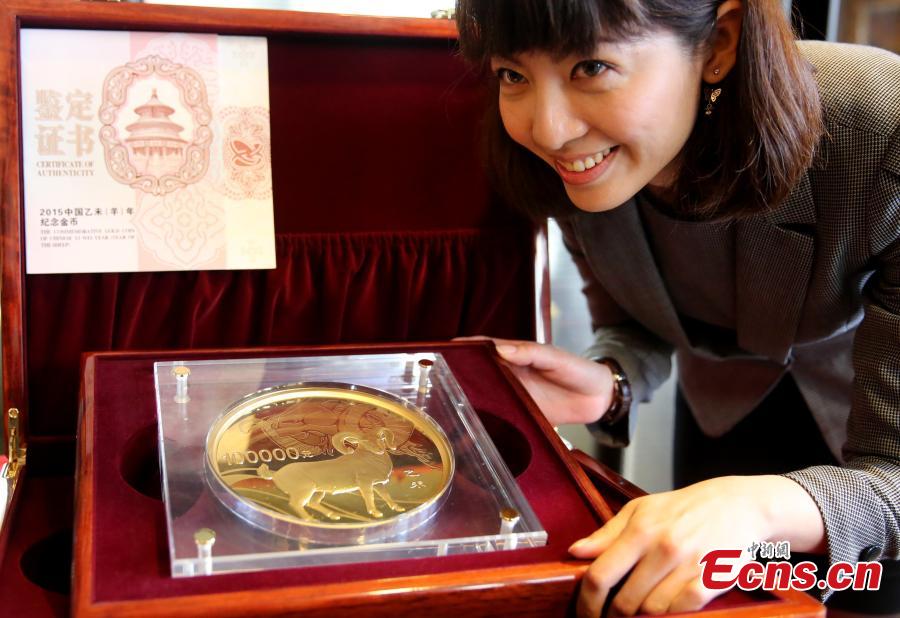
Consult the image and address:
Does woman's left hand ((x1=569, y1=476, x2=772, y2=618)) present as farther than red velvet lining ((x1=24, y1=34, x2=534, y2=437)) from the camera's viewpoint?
No

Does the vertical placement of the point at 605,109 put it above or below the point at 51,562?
above

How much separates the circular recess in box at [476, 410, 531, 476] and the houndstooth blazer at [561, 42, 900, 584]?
227 mm

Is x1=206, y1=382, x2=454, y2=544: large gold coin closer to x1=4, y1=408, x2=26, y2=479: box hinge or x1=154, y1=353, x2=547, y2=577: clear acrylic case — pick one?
x1=154, y1=353, x2=547, y2=577: clear acrylic case

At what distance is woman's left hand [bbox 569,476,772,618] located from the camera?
0.61m

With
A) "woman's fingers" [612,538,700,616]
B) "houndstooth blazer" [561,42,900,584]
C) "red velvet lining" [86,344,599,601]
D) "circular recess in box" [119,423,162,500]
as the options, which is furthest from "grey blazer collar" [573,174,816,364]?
"circular recess in box" [119,423,162,500]

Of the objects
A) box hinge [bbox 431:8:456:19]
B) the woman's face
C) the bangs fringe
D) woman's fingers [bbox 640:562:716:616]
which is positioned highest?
box hinge [bbox 431:8:456:19]

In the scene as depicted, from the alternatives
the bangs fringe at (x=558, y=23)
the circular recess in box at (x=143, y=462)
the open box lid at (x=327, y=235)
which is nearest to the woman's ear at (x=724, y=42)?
the bangs fringe at (x=558, y=23)

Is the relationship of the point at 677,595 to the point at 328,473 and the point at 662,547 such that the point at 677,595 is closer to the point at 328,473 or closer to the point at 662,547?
the point at 662,547

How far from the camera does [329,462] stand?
Answer: 72cm

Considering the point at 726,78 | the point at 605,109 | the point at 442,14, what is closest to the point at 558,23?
the point at 605,109

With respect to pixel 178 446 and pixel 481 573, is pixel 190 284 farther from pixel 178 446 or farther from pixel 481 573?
pixel 481 573

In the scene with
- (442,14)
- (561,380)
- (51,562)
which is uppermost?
(442,14)

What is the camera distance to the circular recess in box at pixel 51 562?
2.41 feet

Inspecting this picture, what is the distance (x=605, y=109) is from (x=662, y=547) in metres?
0.36
